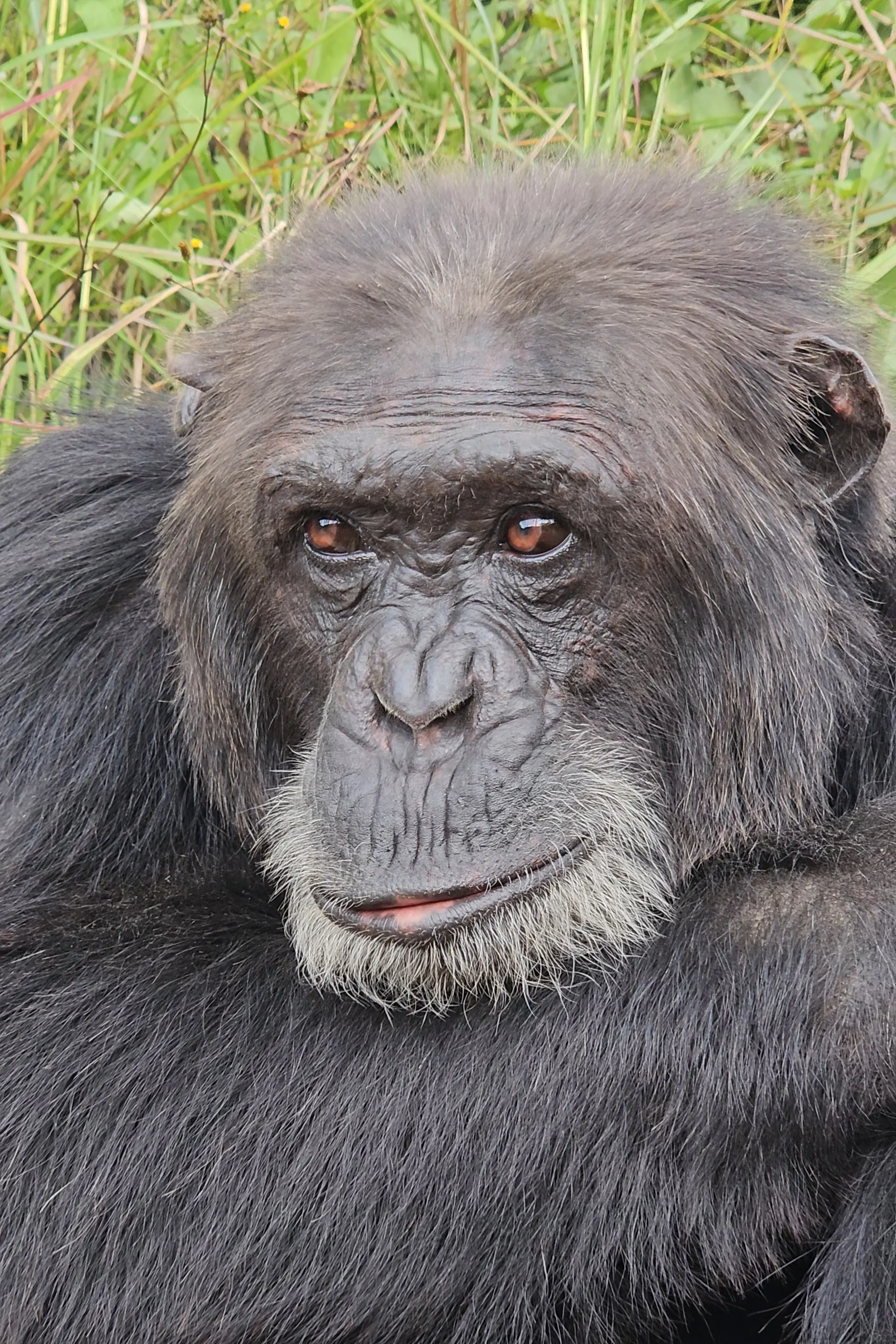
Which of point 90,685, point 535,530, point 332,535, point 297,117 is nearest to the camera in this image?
point 535,530

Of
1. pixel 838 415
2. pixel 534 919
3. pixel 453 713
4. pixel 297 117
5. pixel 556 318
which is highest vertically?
pixel 297 117

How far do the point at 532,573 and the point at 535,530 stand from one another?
0.08m

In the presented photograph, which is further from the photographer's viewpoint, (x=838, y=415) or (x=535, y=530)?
(x=838, y=415)

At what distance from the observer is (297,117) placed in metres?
6.33

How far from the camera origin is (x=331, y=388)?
11.8 ft

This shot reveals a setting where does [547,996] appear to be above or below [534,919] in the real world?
below

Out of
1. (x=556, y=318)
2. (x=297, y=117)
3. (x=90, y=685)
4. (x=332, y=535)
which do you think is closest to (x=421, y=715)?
(x=332, y=535)

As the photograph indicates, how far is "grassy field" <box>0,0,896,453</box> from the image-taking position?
5.79 metres

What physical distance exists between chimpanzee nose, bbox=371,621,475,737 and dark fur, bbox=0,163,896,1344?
42cm

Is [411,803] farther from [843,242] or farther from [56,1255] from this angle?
[843,242]

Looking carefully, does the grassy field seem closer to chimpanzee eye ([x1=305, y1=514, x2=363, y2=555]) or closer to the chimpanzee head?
the chimpanzee head

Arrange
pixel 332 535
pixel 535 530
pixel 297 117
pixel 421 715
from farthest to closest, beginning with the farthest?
pixel 297 117 < pixel 332 535 < pixel 535 530 < pixel 421 715

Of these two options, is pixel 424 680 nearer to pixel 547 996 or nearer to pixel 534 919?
pixel 534 919

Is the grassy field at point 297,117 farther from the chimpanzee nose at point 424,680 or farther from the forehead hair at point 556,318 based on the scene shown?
the chimpanzee nose at point 424,680
